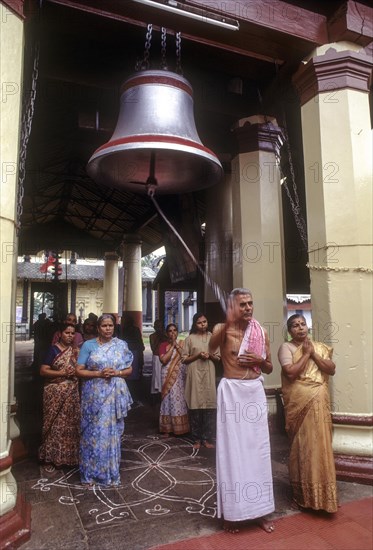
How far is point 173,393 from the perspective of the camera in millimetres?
5355

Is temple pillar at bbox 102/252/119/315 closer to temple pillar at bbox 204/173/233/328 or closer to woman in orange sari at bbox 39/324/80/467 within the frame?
temple pillar at bbox 204/173/233/328

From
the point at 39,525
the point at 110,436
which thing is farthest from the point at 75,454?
the point at 39,525

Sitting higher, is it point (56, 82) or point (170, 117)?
point (56, 82)

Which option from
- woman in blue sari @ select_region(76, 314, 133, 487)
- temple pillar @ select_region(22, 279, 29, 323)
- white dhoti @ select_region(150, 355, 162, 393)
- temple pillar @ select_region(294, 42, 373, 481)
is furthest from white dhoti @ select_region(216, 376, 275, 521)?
temple pillar @ select_region(22, 279, 29, 323)

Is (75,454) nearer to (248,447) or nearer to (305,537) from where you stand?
(248,447)

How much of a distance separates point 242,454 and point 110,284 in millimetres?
14311

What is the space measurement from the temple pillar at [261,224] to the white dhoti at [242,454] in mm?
2409

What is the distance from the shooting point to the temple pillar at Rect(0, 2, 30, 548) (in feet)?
8.61

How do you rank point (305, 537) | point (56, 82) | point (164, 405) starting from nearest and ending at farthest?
point (305, 537) → point (56, 82) → point (164, 405)

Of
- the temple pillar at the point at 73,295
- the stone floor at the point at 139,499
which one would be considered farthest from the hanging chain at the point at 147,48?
the temple pillar at the point at 73,295

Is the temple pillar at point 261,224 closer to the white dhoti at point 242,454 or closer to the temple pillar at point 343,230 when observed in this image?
the temple pillar at point 343,230

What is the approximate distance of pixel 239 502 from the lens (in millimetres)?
2775

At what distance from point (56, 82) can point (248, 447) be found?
4626 millimetres

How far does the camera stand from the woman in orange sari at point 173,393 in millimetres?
5262
